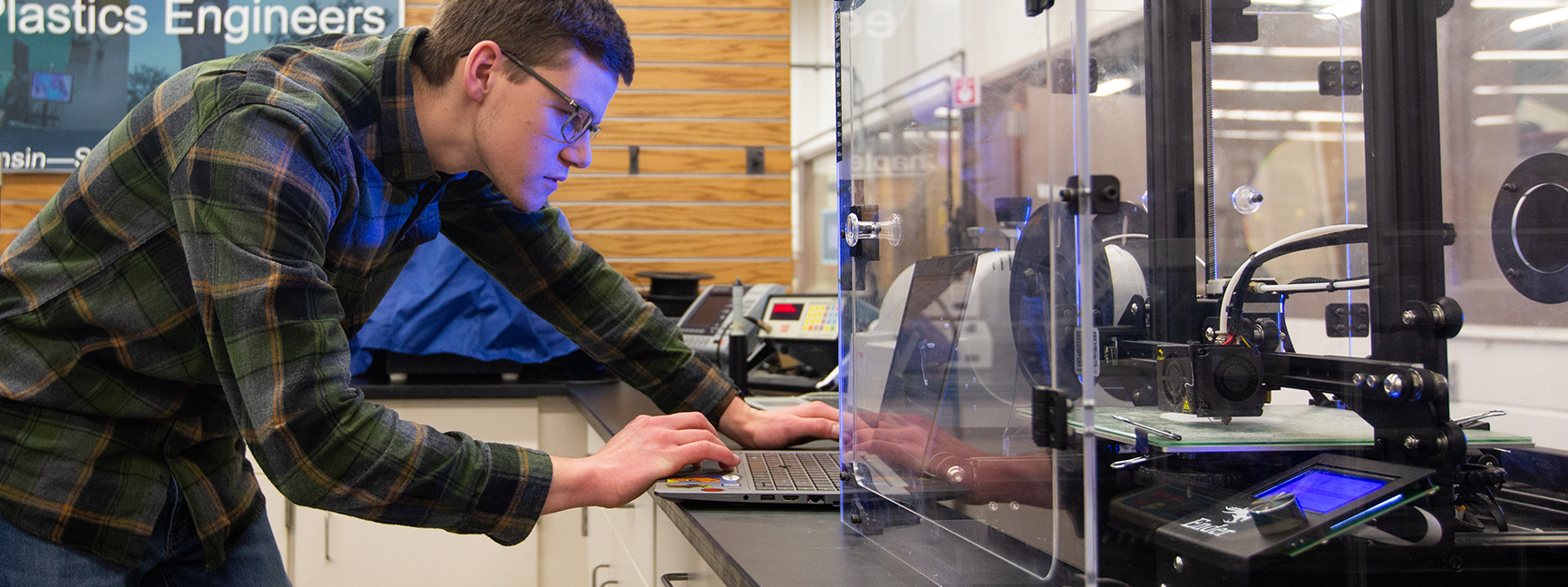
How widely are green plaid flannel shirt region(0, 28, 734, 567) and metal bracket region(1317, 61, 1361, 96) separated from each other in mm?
871

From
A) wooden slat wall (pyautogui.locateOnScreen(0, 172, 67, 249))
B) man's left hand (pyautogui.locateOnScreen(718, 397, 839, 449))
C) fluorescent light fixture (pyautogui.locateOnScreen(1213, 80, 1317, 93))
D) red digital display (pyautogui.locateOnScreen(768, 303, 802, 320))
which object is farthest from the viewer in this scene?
wooden slat wall (pyautogui.locateOnScreen(0, 172, 67, 249))

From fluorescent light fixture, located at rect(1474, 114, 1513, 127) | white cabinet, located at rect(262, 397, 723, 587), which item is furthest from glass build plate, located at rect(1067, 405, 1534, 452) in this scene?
white cabinet, located at rect(262, 397, 723, 587)

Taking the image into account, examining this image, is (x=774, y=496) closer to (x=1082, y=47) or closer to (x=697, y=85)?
(x=1082, y=47)

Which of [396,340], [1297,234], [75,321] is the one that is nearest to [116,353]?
[75,321]

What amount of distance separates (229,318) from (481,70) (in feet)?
1.22

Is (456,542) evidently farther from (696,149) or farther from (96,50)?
(96,50)

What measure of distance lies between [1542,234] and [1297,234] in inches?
7.7

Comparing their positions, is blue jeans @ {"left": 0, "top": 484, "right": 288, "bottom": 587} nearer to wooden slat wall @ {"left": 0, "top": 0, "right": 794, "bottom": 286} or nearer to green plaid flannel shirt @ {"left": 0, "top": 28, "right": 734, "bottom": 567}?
green plaid flannel shirt @ {"left": 0, "top": 28, "right": 734, "bottom": 567}

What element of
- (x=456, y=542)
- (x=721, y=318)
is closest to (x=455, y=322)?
(x=456, y=542)

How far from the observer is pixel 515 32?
3.44 ft

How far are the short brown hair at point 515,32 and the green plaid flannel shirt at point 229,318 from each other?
0.04 meters

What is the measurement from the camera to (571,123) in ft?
3.64

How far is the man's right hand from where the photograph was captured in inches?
37.4

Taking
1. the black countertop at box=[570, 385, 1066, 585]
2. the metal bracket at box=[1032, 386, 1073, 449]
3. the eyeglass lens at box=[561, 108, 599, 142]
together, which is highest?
the eyeglass lens at box=[561, 108, 599, 142]
